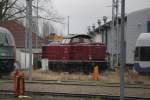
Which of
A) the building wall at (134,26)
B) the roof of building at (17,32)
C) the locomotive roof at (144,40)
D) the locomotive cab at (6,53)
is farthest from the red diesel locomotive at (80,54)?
the roof of building at (17,32)

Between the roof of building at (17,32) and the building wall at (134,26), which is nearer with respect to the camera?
the building wall at (134,26)

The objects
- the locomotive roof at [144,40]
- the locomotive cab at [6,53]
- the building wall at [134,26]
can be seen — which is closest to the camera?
the locomotive cab at [6,53]

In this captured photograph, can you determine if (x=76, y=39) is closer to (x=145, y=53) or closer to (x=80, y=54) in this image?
(x=80, y=54)

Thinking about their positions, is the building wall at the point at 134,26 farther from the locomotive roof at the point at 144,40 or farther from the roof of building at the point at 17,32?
the roof of building at the point at 17,32

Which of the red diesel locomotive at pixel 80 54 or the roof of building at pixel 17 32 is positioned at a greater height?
the roof of building at pixel 17 32

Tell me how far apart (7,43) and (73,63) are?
866 cm

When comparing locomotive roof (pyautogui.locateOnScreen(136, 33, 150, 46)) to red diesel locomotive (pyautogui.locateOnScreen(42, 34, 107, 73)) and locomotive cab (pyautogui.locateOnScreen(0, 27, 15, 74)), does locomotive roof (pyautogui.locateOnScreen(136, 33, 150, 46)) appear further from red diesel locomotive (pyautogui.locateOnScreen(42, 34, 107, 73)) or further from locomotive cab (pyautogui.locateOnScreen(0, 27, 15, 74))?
locomotive cab (pyautogui.locateOnScreen(0, 27, 15, 74))

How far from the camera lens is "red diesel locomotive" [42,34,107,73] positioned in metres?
36.8

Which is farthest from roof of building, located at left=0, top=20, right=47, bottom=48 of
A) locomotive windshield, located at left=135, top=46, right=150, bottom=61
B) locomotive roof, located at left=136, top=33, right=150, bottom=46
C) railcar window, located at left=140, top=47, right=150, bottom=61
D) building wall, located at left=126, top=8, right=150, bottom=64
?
railcar window, located at left=140, top=47, right=150, bottom=61

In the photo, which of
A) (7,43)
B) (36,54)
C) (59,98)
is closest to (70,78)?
(7,43)

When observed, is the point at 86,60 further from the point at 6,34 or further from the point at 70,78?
the point at 6,34

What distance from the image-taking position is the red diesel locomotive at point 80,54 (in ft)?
121

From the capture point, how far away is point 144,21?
50812 millimetres

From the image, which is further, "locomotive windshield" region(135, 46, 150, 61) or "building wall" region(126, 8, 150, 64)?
"building wall" region(126, 8, 150, 64)
